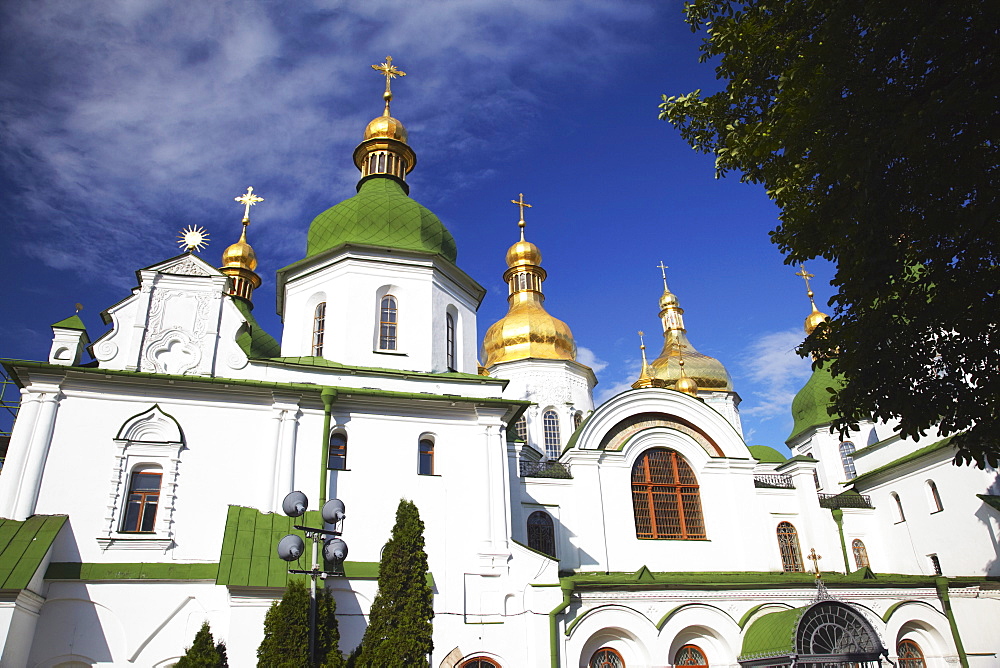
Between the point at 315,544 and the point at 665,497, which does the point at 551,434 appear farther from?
the point at 315,544

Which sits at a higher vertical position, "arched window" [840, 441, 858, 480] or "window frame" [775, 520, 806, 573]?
"arched window" [840, 441, 858, 480]

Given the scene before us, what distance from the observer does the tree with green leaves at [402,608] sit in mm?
11477

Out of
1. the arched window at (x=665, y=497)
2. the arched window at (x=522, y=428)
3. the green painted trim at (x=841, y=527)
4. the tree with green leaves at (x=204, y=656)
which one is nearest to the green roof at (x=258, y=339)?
the arched window at (x=522, y=428)

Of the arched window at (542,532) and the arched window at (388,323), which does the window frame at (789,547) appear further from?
the arched window at (388,323)

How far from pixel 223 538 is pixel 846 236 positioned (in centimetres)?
1158

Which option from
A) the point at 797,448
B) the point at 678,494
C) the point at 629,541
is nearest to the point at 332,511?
the point at 629,541

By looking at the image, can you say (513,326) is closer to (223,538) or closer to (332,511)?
(223,538)

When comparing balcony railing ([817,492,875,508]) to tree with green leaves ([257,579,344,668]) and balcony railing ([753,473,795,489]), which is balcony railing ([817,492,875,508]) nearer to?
balcony railing ([753,473,795,489])

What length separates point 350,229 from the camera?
19.3 meters

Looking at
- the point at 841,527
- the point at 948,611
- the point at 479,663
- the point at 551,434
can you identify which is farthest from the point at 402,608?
the point at 551,434

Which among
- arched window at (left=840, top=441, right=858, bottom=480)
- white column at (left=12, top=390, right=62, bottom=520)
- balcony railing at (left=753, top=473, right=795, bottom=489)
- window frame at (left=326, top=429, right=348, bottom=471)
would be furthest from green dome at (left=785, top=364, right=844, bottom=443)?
white column at (left=12, top=390, right=62, bottom=520)

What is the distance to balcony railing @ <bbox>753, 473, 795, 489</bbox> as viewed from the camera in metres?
20.9

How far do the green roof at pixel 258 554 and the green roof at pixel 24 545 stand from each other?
2.88 metres

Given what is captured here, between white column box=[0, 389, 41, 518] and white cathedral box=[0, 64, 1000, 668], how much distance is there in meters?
0.04
